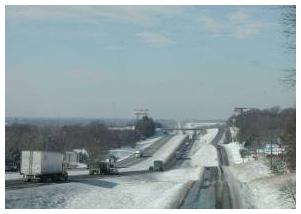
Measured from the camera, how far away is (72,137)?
58.7 m

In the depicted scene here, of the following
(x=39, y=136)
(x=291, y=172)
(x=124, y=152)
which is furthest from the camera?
(x=39, y=136)

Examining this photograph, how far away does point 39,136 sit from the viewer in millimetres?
63062

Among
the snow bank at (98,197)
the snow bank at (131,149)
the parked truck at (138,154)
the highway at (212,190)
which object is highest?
the snow bank at (131,149)

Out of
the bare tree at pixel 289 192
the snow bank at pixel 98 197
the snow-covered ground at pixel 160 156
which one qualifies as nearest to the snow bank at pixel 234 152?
the snow-covered ground at pixel 160 156

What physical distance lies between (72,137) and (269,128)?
21.9 m

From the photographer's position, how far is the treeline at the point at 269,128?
3497cm

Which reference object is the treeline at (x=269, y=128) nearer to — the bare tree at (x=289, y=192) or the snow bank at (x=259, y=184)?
the snow bank at (x=259, y=184)

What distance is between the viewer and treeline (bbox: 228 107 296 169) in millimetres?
34969

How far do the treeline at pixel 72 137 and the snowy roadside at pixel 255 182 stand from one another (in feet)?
30.1

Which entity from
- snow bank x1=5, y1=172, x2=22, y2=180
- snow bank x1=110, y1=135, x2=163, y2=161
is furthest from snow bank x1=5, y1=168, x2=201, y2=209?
snow bank x1=110, y1=135, x2=163, y2=161
